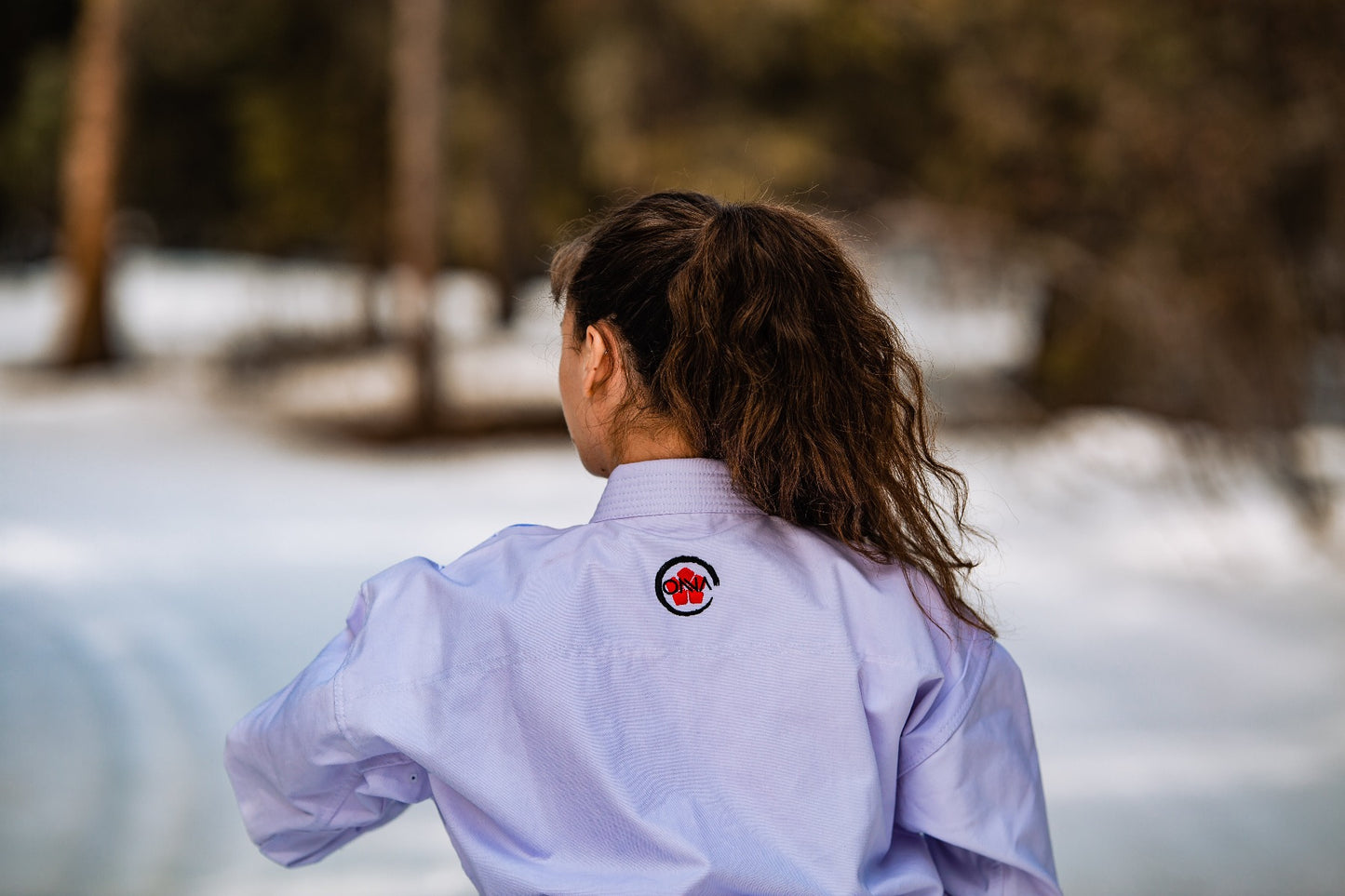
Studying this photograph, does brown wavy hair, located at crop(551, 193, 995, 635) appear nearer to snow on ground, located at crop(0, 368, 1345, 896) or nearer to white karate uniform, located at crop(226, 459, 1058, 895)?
white karate uniform, located at crop(226, 459, 1058, 895)

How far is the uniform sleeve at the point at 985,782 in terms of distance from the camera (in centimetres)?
95

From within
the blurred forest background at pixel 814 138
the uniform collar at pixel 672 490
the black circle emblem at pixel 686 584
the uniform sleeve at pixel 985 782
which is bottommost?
the uniform sleeve at pixel 985 782

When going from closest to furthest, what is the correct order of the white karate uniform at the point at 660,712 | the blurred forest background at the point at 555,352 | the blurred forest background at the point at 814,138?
the white karate uniform at the point at 660,712 → the blurred forest background at the point at 555,352 → the blurred forest background at the point at 814,138

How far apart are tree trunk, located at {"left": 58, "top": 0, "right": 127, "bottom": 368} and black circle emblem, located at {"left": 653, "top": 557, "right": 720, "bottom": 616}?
22.7 feet

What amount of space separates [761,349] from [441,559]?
3.14m

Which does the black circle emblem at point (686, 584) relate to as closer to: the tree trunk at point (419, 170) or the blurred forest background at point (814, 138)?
the blurred forest background at point (814, 138)

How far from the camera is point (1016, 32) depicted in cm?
583

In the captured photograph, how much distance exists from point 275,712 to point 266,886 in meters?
1.49

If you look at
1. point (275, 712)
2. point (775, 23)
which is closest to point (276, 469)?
point (775, 23)

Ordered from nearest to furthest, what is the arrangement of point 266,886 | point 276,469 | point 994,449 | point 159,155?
point 266,886 < point 994,449 < point 276,469 < point 159,155

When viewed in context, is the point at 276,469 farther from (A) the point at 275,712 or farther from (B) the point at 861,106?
(A) the point at 275,712

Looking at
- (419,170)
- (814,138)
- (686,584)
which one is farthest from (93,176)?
(686,584)

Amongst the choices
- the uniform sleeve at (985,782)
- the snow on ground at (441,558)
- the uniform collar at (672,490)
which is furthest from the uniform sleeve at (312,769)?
the snow on ground at (441,558)

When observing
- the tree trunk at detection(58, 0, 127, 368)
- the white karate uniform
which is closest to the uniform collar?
the white karate uniform
